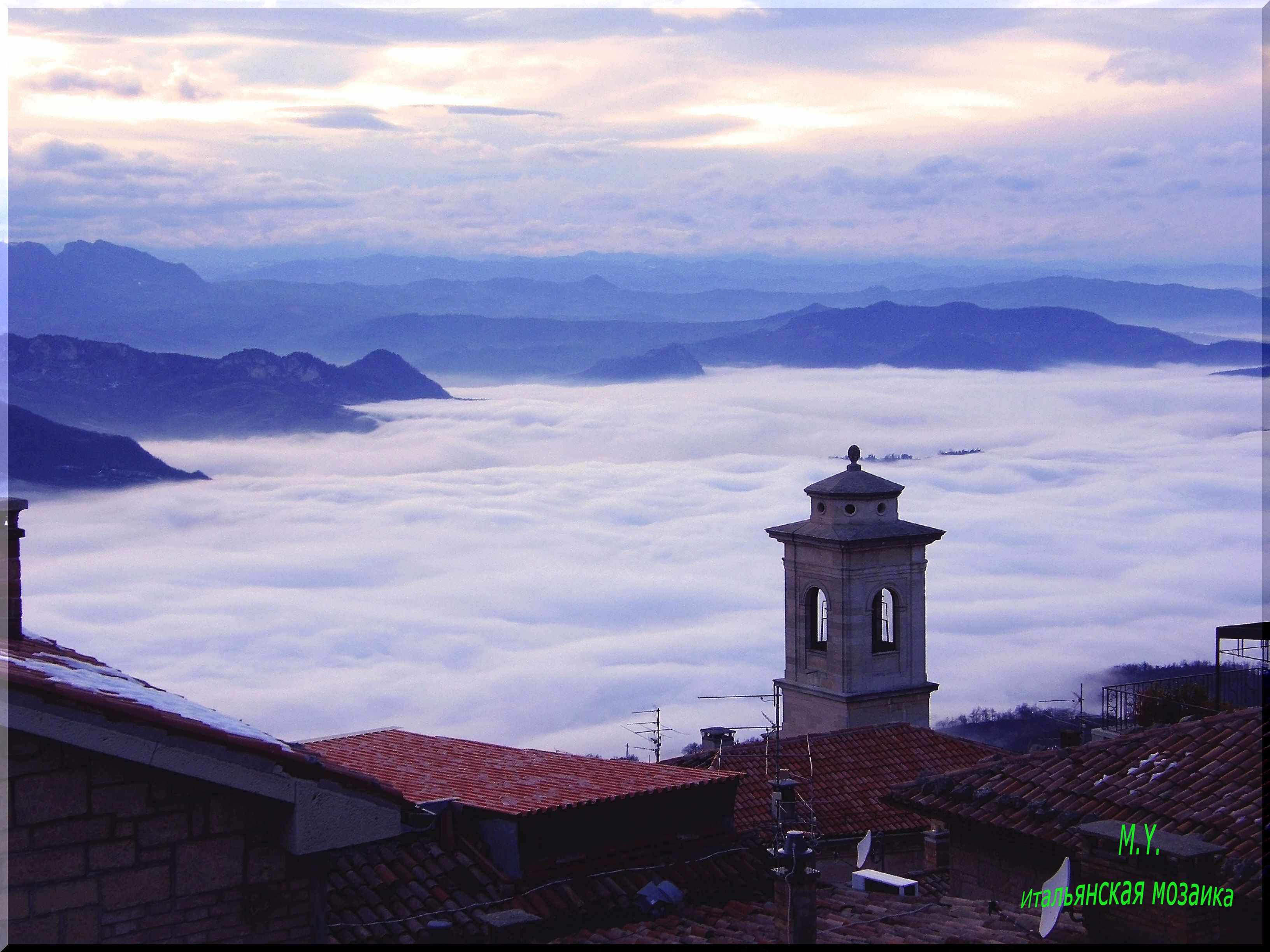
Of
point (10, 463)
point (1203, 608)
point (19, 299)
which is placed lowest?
point (1203, 608)

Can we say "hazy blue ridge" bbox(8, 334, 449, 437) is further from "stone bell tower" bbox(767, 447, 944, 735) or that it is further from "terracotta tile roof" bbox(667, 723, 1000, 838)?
"terracotta tile roof" bbox(667, 723, 1000, 838)

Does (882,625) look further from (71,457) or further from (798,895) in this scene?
(71,457)

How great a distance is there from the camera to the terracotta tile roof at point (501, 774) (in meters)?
13.1

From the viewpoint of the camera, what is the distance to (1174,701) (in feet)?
70.0

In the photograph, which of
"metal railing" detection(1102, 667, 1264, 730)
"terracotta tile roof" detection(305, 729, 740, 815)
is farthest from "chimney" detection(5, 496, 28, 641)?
"metal railing" detection(1102, 667, 1264, 730)

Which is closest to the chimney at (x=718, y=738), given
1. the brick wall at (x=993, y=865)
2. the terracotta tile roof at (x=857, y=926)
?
the brick wall at (x=993, y=865)

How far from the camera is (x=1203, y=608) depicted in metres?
123

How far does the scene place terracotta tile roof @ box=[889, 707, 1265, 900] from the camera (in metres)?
11.7

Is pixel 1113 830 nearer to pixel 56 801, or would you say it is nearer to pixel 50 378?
pixel 56 801

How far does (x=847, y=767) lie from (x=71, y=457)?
449 feet

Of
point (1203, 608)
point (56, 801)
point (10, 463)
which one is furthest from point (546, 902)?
point (10, 463)

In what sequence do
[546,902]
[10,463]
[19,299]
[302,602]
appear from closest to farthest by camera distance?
[546,902]
[10,463]
[302,602]
[19,299]

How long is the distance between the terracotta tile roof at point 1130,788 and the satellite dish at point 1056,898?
1148 millimetres

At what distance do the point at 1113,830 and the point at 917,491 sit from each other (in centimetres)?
14717
